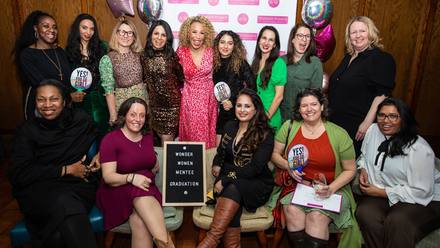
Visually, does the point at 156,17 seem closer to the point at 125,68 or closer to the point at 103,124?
the point at 125,68

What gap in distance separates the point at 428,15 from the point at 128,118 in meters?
4.00

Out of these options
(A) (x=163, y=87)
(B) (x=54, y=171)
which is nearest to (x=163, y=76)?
(A) (x=163, y=87)

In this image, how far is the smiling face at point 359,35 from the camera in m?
2.61

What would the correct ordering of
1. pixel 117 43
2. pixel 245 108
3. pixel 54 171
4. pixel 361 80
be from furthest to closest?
pixel 117 43 → pixel 361 80 → pixel 245 108 → pixel 54 171

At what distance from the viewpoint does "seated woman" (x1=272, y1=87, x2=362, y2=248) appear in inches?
80.7

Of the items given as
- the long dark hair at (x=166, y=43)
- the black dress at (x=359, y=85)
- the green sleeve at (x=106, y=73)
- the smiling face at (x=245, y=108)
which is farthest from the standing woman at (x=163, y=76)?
the black dress at (x=359, y=85)

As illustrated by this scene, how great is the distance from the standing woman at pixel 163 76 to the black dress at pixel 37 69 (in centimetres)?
80

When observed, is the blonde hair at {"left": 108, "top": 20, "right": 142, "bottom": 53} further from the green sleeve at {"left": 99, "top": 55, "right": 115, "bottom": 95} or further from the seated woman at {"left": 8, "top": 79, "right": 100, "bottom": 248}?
the seated woman at {"left": 8, "top": 79, "right": 100, "bottom": 248}

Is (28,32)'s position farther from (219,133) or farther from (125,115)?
(219,133)

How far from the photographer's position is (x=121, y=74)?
2740mm

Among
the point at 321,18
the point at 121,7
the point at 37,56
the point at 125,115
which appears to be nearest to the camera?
the point at 125,115

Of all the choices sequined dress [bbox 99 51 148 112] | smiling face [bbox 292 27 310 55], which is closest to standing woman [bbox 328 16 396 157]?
smiling face [bbox 292 27 310 55]

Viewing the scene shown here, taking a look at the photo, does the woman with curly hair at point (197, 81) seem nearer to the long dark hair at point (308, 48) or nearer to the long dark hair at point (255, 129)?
the long dark hair at point (255, 129)

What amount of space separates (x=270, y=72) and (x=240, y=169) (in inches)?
42.1
